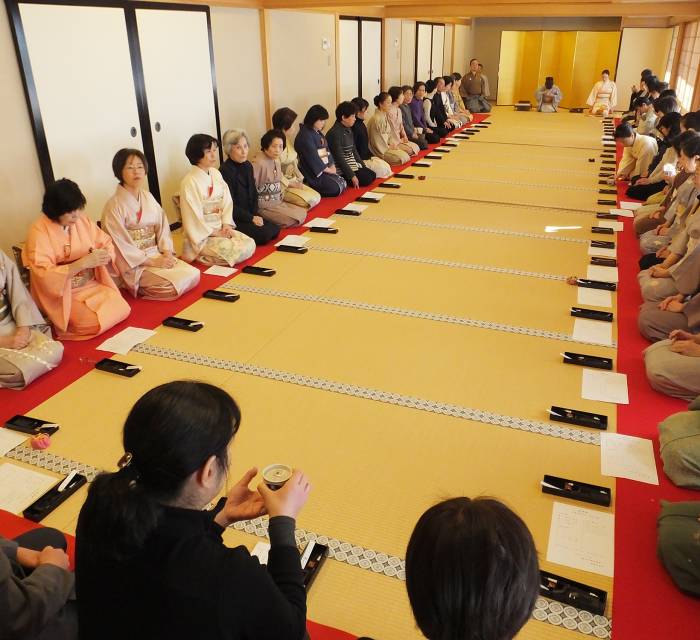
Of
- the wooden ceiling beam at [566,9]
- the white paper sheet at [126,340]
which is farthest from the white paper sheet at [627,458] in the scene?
the wooden ceiling beam at [566,9]

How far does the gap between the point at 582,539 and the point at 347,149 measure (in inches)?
245

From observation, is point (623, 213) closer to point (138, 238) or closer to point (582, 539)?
point (138, 238)

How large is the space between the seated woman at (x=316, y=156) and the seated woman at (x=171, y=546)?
233 inches

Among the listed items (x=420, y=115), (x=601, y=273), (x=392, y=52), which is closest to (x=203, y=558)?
(x=601, y=273)

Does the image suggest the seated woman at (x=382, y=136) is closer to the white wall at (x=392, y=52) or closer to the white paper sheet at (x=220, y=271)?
the white wall at (x=392, y=52)

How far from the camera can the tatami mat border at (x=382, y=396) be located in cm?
291

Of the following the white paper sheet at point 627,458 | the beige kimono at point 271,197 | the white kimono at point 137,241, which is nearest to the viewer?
the white paper sheet at point 627,458

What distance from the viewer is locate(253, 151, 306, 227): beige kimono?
5.94 meters

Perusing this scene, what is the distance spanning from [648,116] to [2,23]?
8.81 metres

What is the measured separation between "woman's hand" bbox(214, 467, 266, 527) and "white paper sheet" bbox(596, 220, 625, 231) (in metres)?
5.26

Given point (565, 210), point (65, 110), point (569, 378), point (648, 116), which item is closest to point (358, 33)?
point (648, 116)

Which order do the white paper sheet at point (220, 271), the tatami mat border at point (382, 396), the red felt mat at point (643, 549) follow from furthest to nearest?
the white paper sheet at point (220, 271), the tatami mat border at point (382, 396), the red felt mat at point (643, 549)

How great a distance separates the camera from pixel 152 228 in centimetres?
450

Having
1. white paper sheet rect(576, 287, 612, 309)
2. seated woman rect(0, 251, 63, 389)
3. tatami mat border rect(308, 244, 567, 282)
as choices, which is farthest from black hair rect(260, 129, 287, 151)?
white paper sheet rect(576, 287, 612, 309)
